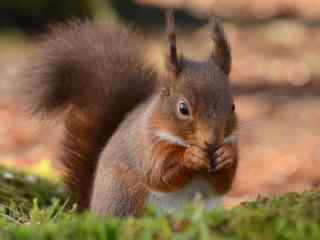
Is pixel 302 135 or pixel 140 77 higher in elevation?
pixel 302 135

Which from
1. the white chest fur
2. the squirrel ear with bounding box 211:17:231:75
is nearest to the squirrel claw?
the white chest fur

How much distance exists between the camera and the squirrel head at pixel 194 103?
2723 millimetres

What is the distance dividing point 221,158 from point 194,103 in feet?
0.72

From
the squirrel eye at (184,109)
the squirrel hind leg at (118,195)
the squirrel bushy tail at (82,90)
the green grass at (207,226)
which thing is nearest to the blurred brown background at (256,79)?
the squirrel bushy tail at (82,90)

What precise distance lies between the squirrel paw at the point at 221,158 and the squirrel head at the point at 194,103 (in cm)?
3

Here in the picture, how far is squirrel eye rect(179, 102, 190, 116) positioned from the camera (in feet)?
9.12

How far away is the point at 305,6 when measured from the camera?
475 inches

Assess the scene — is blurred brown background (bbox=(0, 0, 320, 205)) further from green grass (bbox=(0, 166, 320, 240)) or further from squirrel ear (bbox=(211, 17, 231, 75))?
green grass (bbox=(0, 166, 320, 240))

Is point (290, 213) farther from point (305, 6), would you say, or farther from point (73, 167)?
A: point (305, 6)

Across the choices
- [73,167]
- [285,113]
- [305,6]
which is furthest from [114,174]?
[305,6]

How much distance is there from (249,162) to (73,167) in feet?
9.28

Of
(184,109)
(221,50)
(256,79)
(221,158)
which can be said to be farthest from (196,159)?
(256,79)

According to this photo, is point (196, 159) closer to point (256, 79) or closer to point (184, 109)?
point (184, 109)

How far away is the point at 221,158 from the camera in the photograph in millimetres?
2713
